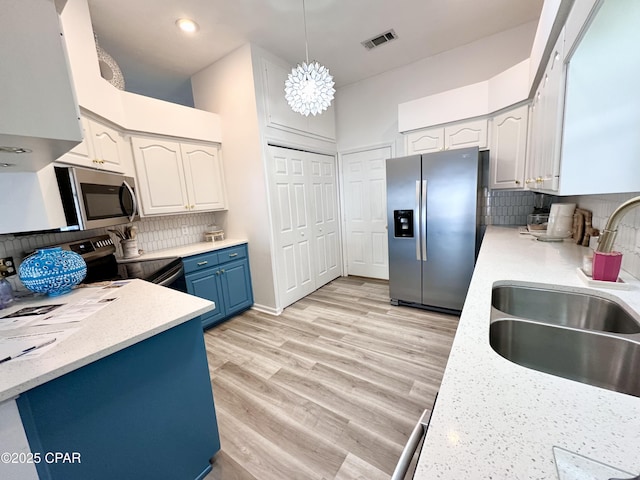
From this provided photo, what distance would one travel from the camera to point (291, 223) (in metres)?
3.17

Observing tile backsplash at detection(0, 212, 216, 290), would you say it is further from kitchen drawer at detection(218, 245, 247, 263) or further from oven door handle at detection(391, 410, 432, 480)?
oven door handle at detection(391, 410, 432, 480)

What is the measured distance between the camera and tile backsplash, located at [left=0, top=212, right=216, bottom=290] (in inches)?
66.7

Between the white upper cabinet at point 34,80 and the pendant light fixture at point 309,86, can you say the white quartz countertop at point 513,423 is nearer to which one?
the white upper cabinet at point 34,80

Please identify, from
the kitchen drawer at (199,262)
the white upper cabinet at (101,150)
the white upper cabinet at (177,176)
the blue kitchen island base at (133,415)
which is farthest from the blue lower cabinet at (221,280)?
the blue kitchen island base at (133,415)

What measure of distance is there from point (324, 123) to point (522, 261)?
3.03 meters

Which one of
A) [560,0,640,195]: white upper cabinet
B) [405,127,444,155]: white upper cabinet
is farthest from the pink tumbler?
[405,127,444,155]: white upper cabinet

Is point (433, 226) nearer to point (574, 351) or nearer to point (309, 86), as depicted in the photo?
point (309, 86)

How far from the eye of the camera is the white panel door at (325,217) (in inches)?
141

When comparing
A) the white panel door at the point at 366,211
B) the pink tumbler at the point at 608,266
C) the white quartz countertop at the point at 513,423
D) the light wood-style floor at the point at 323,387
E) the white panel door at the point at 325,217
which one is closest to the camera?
the white quartz countertop at the point at 513,423

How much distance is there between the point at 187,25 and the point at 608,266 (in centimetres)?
335

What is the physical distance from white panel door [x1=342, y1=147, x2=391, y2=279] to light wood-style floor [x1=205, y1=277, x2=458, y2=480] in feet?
3.58

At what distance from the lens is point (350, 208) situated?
408 cm

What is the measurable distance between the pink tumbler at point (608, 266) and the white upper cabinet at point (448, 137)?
188 centimetres

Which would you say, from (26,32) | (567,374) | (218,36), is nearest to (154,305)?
(26,32)
